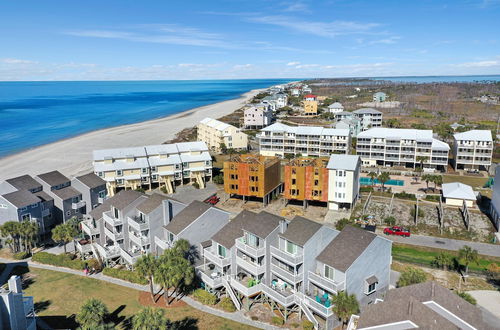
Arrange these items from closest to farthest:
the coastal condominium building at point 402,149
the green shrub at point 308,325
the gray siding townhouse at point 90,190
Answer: the green shrub at point 308,325 < the gray siding townhouse at point 90,190 < the coastal condominium building at point 402,149

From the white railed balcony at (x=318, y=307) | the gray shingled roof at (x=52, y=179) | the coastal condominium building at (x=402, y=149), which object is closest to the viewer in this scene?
the white railed balcony at (x=318, y=307)

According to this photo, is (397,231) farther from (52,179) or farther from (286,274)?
(52,179)

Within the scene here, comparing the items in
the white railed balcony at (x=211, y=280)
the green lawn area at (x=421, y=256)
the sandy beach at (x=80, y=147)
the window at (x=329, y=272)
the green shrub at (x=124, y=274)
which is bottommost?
the green lawn area at (x=421, y=256)

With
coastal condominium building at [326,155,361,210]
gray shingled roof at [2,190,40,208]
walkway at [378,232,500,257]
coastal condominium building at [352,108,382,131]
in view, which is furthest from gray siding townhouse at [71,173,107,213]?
coastal condominium building at [352,108,382,131]

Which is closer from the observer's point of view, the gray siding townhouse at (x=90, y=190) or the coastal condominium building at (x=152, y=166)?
the gray siding townhouse at (x=90, y=190)

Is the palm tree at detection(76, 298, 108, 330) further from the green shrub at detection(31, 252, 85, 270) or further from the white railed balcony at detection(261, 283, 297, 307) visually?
the green shrub at detection(31, 252, 85, 270)

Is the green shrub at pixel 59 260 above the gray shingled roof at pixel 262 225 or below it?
below

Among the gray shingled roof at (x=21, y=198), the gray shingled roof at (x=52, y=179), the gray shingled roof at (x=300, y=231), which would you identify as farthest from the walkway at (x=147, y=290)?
the gray shingled roof at (x=52, y=179)

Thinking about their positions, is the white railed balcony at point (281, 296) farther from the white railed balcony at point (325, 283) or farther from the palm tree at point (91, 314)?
the palm tree at point (91, 314)
